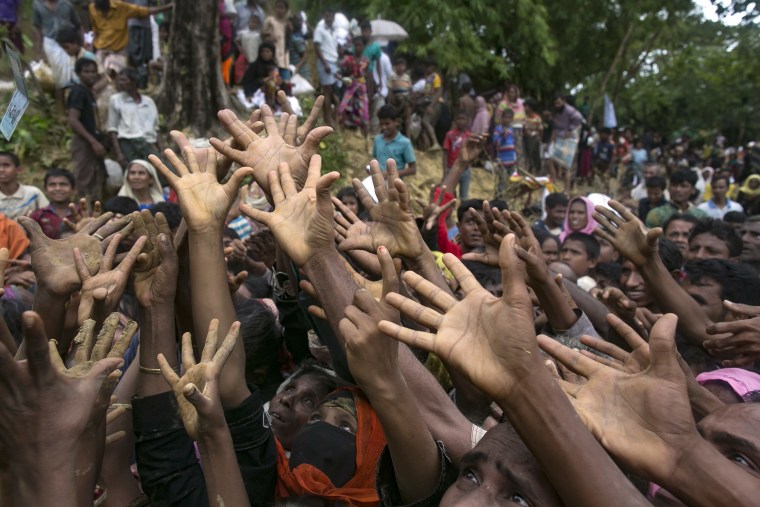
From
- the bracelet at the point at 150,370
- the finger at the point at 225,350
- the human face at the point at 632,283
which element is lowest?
the bracelet at the point at 150,370

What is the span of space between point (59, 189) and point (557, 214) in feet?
15.3

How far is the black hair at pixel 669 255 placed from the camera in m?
4.20

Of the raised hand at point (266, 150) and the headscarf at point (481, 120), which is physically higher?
the raised hand at point (266, 150)

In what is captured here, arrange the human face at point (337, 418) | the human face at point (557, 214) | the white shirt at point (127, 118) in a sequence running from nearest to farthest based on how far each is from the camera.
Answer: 1. the human face at point (337, 418)
2. the human face at point (557, 214)
3. the white shirt at point (127, 118)

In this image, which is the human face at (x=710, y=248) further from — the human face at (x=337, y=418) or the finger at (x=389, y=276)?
the finger at (x=389, y=276)

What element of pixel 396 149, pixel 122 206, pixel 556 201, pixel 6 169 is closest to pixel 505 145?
pixel 396 149

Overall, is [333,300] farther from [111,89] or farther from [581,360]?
[111,89]

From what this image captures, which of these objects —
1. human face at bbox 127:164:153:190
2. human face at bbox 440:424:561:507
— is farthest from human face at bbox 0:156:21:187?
human face at bbox 440:424:561:507

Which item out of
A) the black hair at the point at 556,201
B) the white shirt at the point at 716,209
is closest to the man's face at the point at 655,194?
the white shirt at the point at 716,209

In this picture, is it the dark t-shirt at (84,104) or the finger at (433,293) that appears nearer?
the finger at (433,293)

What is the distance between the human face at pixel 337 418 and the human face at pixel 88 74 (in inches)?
250

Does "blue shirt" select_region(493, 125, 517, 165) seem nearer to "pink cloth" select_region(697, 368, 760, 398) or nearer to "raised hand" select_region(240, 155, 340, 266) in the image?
"pink cloth" select_region(697, 368, 760, 398)

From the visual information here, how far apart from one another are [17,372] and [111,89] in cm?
812

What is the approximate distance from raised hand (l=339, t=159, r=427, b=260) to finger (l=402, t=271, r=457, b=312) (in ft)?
2.50
